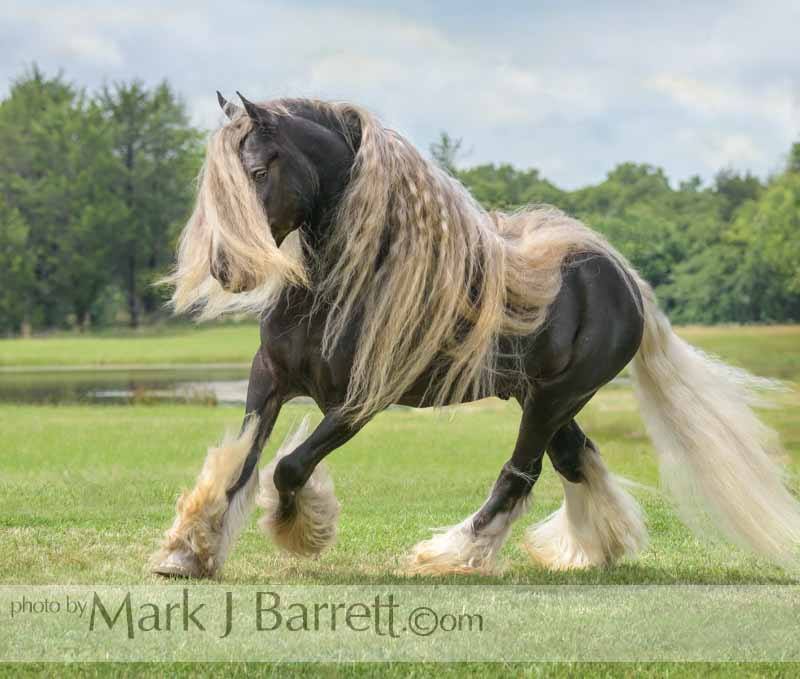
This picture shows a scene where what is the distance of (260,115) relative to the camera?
196 inches

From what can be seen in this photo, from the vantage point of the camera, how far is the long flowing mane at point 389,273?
5.11 m

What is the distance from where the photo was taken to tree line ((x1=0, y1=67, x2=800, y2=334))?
47625 millimetres

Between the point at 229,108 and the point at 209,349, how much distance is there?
109 ft

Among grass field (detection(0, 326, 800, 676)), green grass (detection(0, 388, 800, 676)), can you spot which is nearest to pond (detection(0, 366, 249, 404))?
grass field (detection(0, 326, 800, 676))

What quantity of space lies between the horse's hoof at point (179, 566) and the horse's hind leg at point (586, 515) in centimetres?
208

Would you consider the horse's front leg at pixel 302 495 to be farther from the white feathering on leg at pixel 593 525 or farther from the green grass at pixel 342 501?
the white feathering on leg at pixel 593 525

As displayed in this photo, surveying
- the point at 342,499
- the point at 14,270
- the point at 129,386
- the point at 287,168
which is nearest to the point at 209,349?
the point at 129,386

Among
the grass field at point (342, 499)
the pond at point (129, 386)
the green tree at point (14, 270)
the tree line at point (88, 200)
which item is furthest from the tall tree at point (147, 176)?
the grass field at point (342, 499)

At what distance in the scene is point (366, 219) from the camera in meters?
5.21

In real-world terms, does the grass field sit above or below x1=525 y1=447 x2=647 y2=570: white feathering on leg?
below

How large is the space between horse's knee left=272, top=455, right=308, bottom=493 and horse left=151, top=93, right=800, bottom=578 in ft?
0.03

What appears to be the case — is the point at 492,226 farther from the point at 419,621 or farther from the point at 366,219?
the point at 419,621
